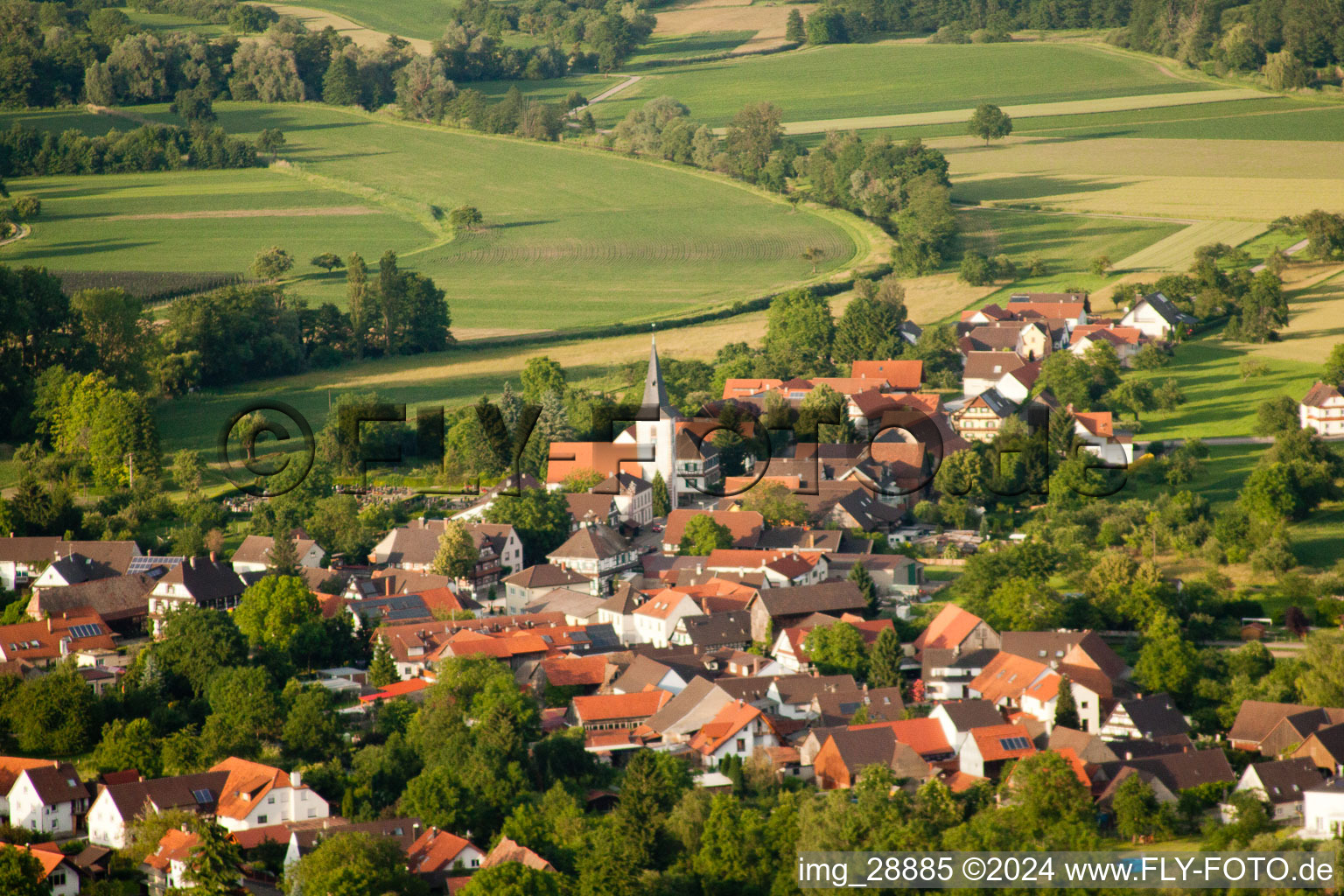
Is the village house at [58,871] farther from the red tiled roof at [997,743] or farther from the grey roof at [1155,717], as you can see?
the grey roof at [1155,717]

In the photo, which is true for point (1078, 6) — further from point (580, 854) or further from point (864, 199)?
point (580, 854)

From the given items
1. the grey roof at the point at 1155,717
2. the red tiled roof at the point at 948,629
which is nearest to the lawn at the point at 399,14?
the red tiled roof at the point at 948,629

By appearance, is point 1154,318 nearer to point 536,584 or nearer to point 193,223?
point 536,584

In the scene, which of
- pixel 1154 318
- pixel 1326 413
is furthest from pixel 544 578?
pixel 1154 318

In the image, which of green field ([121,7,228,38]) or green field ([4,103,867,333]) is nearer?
green field ([4,103,867,333])

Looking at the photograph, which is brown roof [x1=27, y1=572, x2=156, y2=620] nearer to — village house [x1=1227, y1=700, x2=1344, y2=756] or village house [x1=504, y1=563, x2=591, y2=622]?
village house [x1=504, y1=563, x2=591, y2=622]

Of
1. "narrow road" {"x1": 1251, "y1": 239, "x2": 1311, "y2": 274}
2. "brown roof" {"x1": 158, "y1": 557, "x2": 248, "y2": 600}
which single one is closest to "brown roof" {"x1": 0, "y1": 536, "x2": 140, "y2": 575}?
"brown roof" {"x1": 158, "y1": 557, "x2": 248, "y2": 600}
